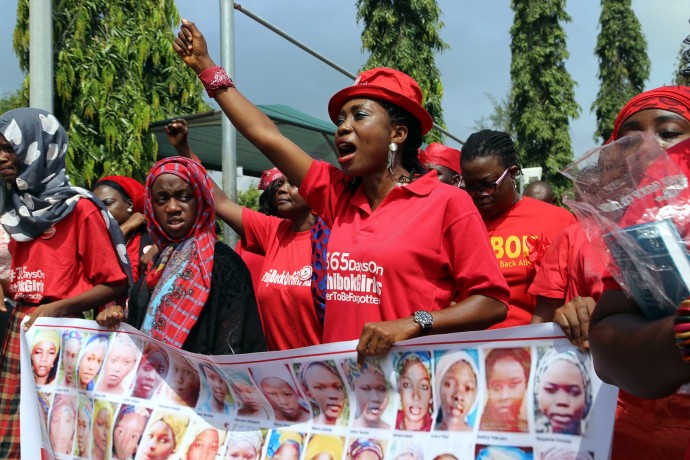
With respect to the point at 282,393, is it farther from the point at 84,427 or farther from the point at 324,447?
the point at 84,427

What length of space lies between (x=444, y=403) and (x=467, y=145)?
211cm

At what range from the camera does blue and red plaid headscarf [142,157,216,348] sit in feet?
10.4

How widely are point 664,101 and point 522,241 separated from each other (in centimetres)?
165

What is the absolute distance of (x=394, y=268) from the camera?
239 centimetres

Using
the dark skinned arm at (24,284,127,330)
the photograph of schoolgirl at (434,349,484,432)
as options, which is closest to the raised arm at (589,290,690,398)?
the photograph of schoolgirl at (434,349,484,432)

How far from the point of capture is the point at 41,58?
6.15m

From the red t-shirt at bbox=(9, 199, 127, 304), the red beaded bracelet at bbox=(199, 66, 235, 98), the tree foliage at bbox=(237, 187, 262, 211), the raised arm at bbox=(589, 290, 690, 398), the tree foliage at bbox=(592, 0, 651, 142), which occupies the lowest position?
the raised arm at bbox=(589, 290, 690, 398)

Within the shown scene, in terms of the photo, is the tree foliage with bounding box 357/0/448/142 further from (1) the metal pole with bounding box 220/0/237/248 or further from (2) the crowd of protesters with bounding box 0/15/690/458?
(2) the crowd of protesters with bounding box 0/15/690/458

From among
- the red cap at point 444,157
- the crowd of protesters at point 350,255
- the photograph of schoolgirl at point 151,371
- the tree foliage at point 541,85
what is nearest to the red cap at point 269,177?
the crowd of protesters at point 350,255

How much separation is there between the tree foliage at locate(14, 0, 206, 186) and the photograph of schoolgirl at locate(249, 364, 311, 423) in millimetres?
10318

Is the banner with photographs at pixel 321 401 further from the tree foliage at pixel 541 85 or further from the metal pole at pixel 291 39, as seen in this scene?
the tree foliage at pixel 541 85

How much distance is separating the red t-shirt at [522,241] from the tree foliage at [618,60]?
33071 millimetres

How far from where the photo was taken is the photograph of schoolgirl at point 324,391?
2340mm

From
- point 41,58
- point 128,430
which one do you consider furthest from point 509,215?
point 41,58
